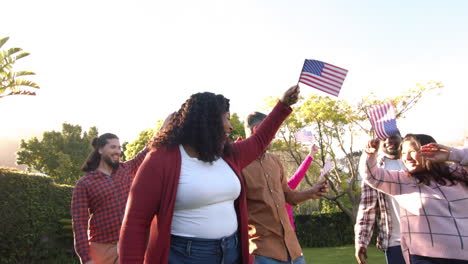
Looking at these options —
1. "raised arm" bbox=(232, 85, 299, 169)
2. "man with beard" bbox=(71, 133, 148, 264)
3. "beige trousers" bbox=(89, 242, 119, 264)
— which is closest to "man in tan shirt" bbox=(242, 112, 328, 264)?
"raised arm" bbox=(232, 85, 299, 169)

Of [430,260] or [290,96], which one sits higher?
[290,96]

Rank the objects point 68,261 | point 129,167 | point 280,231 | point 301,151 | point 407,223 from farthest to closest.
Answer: point 301,151 < point 68,261 < point 129,167 < point 280,231 < point 407,223

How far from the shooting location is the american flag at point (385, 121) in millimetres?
3795

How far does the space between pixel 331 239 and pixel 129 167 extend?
22.3 meters

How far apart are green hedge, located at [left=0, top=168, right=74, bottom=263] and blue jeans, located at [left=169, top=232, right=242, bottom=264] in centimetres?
907

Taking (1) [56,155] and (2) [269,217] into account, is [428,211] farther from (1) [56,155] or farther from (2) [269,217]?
(1) [56,155]

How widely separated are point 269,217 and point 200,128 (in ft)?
4.88

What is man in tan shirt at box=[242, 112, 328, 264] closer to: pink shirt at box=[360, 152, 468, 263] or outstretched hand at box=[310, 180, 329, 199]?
outstretched hand at box=[310, 180, 329, 199]

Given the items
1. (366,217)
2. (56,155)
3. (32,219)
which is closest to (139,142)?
(32,219)

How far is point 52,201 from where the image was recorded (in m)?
11.3

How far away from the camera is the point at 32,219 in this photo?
10.5 m

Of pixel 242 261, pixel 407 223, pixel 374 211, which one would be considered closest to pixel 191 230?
pixel 242 261

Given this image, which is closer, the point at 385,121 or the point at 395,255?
the point at 385,121

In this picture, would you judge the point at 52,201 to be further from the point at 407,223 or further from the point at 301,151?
the point at 301,151
